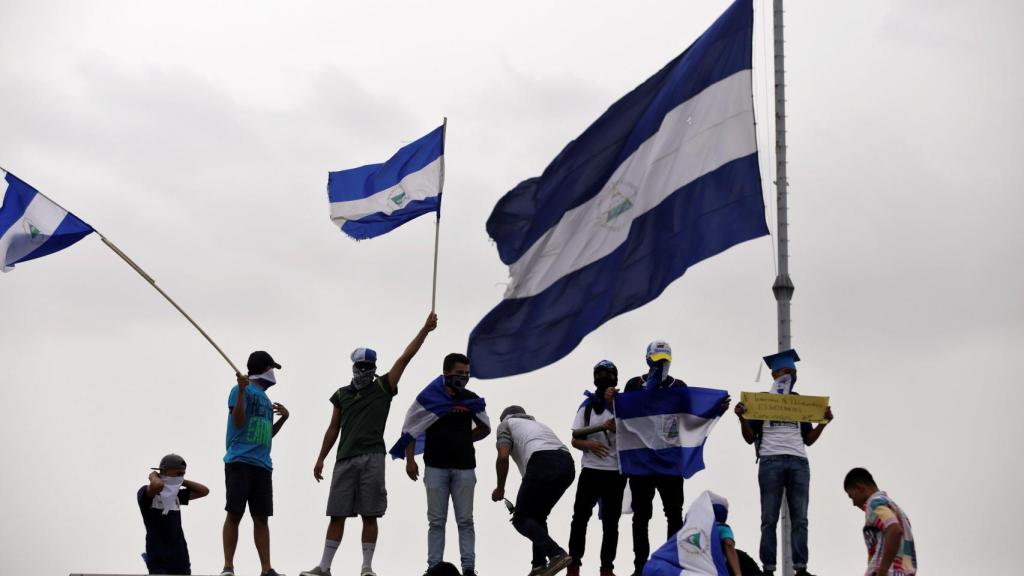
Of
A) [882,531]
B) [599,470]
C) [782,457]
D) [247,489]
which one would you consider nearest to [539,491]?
[599,470]

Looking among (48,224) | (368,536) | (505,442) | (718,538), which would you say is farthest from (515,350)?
(48,224)

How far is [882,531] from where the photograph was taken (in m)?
13.1

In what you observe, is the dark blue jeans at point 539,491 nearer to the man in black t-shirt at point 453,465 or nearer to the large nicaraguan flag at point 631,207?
the man in black t-shirt at point 453,465

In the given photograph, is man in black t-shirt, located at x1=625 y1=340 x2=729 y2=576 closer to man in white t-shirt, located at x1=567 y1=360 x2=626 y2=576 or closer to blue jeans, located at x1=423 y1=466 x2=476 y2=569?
man in white t-shirt, located at x1=567 y1=360 x2=626 y2=576

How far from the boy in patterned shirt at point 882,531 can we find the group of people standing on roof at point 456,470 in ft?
7.41

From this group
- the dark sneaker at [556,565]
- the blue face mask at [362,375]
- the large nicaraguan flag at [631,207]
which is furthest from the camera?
the large nicaraguan flag at [631,207]

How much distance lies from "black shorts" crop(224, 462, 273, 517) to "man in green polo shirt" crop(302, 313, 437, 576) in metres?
0.63

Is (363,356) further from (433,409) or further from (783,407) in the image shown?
(783,407)

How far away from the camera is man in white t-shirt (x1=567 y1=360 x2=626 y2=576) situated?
1609 centimetres

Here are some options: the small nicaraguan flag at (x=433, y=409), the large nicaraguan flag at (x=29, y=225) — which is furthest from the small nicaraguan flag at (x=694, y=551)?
the large nicaraguan flag at (x=29, y=225)

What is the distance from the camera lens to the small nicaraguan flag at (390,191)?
60.6 feet

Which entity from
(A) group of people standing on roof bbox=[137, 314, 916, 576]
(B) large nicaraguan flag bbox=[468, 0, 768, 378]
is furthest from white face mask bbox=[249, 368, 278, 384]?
(B) large nicaraguan flag bbox=[468, 0, 768, 378]

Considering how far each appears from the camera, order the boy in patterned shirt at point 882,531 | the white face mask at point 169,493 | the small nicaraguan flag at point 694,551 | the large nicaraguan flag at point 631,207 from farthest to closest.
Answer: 1. the large nicaraguan flag at point 631,207
2. the white face mask at point 169,493
3. the small nicaraguan flag at point 694,551
4. the boy in patterned shirt at point 882,531

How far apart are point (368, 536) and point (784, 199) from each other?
19.6ft
